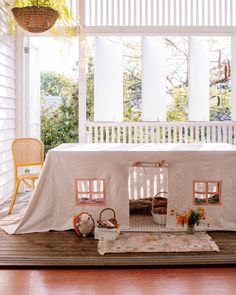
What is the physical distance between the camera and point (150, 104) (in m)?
6.05

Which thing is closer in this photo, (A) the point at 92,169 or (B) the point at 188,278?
(B) the point at 188,278

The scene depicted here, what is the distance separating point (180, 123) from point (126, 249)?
119 inches

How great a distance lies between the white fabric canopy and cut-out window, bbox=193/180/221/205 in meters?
0.04

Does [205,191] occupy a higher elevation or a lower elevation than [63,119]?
lower

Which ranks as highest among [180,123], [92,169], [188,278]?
[180,123]

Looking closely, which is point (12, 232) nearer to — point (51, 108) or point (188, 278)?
point (188, 278)

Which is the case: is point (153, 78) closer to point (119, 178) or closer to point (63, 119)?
point (119, 178)

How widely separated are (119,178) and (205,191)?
0.77 metres

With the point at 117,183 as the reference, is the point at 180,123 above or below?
above

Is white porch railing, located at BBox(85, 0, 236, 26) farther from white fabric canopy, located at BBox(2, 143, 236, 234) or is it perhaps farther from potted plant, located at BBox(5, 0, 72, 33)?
white fabric canopy, located at BBox(2, 143, 236, 234)

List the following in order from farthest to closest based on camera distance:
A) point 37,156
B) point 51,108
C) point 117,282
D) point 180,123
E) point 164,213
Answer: point 51,108 → point 180,123 → point 37,156 → point 164,213 → point 117,282

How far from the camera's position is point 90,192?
12.8 feet

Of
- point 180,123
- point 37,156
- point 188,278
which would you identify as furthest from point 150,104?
point 188,278

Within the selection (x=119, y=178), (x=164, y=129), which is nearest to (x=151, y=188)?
(x=119, y=178)
